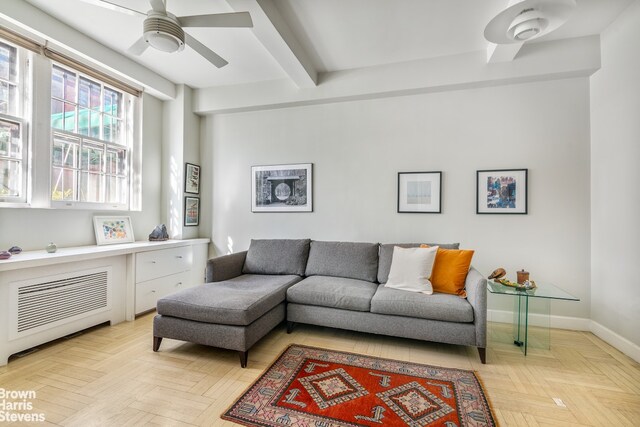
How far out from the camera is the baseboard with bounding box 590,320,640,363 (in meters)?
2.29

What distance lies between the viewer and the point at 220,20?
197 centimetres

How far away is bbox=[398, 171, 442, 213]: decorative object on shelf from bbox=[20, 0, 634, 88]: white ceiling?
51.3 inches

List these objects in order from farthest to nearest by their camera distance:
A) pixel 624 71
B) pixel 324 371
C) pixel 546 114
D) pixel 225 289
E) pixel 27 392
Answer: pixel 546 114 < pixel 225 289 < pixel 624 71 < pixel 324 371 < pixel 27 392

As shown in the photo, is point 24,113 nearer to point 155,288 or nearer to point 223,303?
point 155,288

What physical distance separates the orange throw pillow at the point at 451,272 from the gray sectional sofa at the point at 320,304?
0.09 metres

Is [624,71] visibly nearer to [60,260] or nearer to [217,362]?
[217,362]

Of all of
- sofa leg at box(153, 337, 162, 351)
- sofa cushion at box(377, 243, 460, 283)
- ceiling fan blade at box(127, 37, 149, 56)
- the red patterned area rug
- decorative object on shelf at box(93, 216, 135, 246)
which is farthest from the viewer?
decorative object on shelf at box(93, 216, 135, 246)

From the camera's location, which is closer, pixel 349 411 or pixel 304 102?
pixel 349 411

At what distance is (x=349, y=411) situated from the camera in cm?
170

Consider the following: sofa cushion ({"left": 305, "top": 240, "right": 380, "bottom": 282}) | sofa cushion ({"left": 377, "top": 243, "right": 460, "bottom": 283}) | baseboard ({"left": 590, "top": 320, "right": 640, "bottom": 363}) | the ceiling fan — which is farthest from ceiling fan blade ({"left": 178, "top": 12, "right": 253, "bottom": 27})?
baseboard ({"left": 590, "top": 320, "right": 640, "bottom": 363})

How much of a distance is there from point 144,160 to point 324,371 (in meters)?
3.45

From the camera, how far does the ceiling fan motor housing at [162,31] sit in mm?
1900

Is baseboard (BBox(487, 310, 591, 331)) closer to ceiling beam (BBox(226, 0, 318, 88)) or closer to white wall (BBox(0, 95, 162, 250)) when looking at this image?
ceiling beam (BBox(226, 0, 318, 88))

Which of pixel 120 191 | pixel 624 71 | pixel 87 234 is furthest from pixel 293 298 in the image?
pixel 624 71
